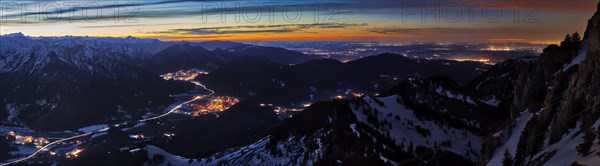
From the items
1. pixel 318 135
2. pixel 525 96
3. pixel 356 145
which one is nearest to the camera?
pixel 525 96

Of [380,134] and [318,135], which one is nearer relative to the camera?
[380,134]

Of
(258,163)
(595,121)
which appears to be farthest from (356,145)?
(595,121)

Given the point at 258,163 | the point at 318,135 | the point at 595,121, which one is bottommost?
the point at 258,163

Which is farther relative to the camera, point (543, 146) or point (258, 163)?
point (258, 163)

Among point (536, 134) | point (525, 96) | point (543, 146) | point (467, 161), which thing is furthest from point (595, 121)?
point (467, 161)

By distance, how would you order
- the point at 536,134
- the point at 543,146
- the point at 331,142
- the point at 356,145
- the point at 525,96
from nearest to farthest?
the point at 543,146, the point at 536,134, the point at 525,96, the point at 356,145, the point at 331,142

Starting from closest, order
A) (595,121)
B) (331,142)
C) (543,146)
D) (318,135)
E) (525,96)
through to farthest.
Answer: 1. (595,121)
2. (543,146)
3. (525,96)
4. (331,142)
5. (318,135)

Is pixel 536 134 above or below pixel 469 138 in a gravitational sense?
above

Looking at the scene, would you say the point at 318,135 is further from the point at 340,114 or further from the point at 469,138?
the point at 469,138

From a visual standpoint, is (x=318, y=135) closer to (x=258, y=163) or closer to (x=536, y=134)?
(x=258, y=163)
